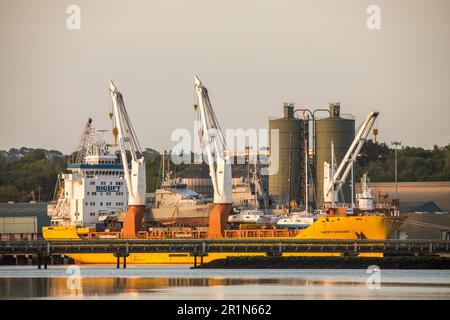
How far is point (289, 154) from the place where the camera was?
431ft

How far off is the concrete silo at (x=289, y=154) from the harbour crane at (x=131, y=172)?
70.1ft

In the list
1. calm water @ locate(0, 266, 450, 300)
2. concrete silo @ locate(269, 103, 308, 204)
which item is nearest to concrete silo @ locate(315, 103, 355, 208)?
concrete silo @ locate(269, 103, 308, 204)

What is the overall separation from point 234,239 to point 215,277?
1524cm

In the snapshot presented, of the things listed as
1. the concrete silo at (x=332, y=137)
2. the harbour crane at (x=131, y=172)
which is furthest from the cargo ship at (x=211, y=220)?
the concrete silo at (x=332, y=137)

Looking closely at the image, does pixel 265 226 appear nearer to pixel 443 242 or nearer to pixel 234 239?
pixel 234 239

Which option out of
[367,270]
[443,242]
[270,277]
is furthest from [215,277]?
[443,242]

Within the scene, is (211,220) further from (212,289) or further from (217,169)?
(212,289)

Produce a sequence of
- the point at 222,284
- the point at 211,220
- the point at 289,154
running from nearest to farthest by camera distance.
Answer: the point at 222,284 → the point at 211,220 → the point at 289,154

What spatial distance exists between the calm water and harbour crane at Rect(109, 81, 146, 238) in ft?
43.7

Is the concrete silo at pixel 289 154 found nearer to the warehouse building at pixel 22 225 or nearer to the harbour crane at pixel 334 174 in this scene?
the harbour crane at pixel 334 174

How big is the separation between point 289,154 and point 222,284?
51763 mm

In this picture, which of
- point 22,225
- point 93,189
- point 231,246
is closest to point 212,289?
point 231,246
